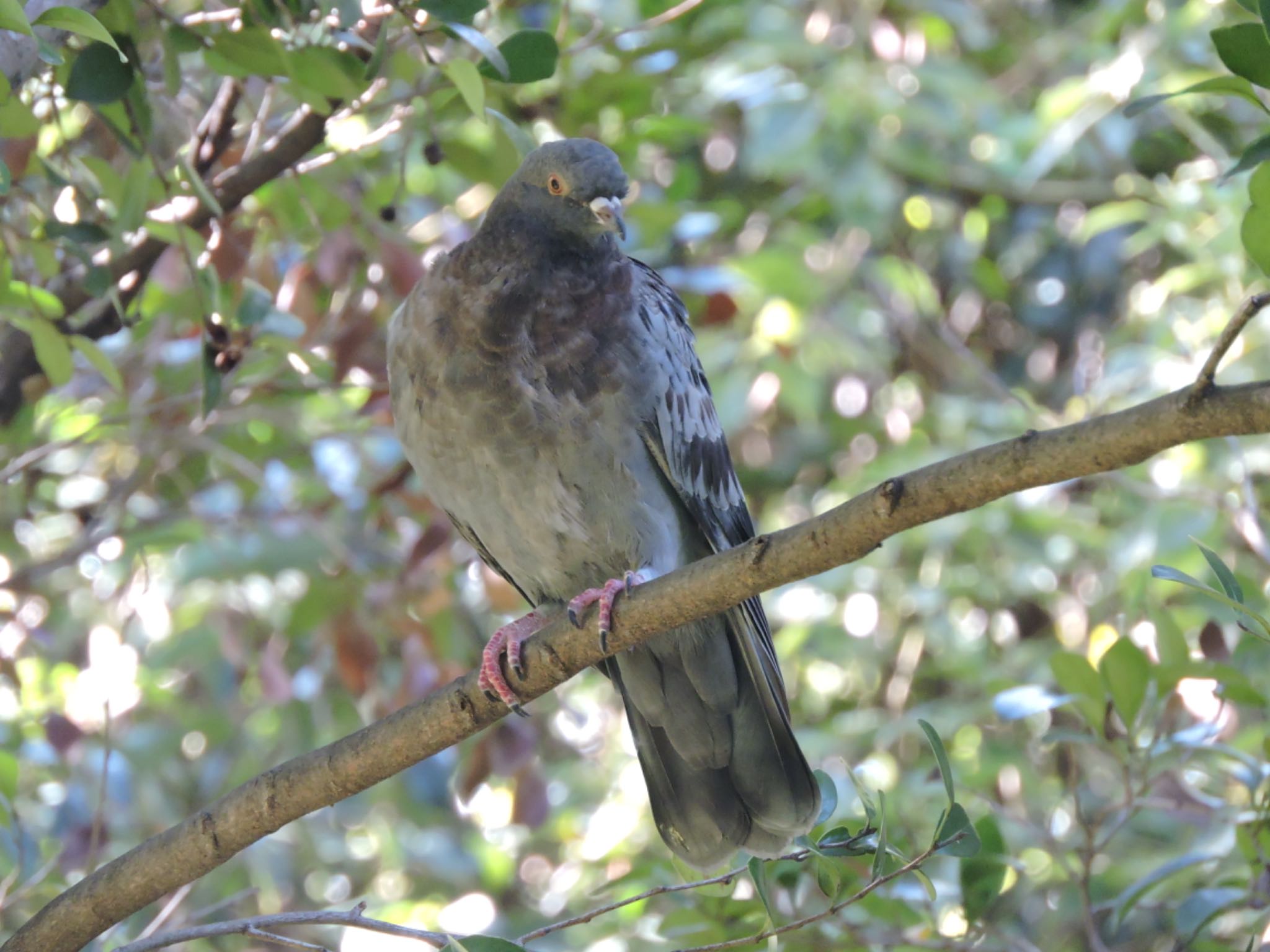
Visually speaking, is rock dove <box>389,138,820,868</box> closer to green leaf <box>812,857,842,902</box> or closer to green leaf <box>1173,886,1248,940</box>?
green leaf <box>812,857,842,902</box>

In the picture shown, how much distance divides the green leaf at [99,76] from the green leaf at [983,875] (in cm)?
219

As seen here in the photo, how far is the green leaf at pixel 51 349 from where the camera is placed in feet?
7.98

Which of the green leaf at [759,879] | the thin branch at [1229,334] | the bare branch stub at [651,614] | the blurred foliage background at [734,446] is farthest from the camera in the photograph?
the blurred foliage background at [734,446]

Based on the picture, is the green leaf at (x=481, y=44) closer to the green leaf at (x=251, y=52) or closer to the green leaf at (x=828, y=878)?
the green leaf at (x=251, y=52)

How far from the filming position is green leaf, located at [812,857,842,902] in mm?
2156

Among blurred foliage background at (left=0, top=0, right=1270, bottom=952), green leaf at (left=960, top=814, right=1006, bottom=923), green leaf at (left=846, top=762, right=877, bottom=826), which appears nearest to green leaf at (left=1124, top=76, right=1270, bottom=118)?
blurred foliage background at (left=0, top=0, right=1270, bottom=952)

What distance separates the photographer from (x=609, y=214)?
295cm

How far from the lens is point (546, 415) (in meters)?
2.89

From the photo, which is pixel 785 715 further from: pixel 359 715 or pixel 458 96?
pixel 359 715

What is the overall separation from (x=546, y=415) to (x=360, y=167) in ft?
3.71

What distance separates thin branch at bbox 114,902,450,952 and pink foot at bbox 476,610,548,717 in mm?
536

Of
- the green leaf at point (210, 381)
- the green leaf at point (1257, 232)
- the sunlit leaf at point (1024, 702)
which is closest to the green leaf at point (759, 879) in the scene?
the sunlit leaf at point (1024, 702)

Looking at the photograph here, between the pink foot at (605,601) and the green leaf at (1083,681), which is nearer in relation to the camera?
the pink foot at (605,601)

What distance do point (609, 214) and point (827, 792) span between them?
1.36 metres
